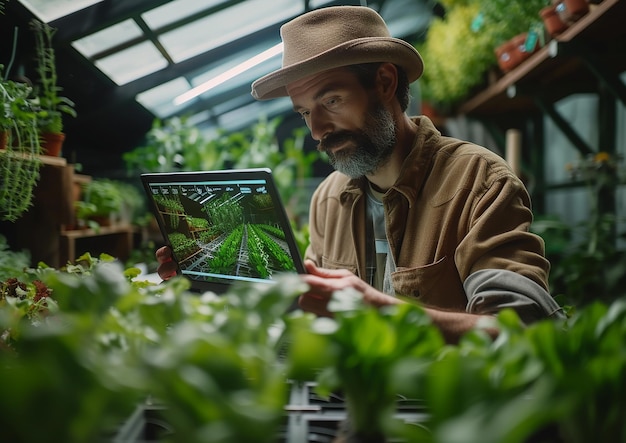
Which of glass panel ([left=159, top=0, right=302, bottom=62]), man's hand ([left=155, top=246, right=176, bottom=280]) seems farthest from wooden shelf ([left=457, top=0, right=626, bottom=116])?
man's hand ([left=155, top=246, right=176, bottom=280])

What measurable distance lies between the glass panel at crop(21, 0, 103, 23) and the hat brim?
0.44 metres

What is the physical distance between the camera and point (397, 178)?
4.32ft

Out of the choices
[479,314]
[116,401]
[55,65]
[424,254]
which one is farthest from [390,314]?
[55,65]

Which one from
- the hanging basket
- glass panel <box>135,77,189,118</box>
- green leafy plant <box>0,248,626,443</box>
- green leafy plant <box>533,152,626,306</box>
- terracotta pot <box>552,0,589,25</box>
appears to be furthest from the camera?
green leafy plant <box>533,152,626,306</box>

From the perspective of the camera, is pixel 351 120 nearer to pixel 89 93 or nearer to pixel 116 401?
pixel 89 93

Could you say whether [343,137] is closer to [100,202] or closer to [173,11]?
[173,11]

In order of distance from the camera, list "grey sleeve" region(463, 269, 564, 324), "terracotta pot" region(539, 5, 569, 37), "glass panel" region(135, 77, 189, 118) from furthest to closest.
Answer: "terracotta pot" region(539, 5, 569, 37), "glass panel" region(135, 77, 189, 118), "grey sleeve" region(463, 269, 564, 324)

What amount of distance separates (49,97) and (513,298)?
1.11 meters

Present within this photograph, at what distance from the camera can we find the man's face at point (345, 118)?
1293 mm

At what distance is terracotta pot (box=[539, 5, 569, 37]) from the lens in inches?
76.5

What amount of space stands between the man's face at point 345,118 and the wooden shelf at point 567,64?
0.87 metres

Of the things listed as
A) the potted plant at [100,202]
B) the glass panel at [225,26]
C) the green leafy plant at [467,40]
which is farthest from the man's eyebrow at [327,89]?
the green leafy plant at [467,40]

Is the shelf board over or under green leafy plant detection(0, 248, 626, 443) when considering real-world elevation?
over

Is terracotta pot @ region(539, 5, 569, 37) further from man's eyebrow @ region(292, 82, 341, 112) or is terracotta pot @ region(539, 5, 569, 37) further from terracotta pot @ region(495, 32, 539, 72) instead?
man's eyebrow @ region(292, 82, 341, 112)
